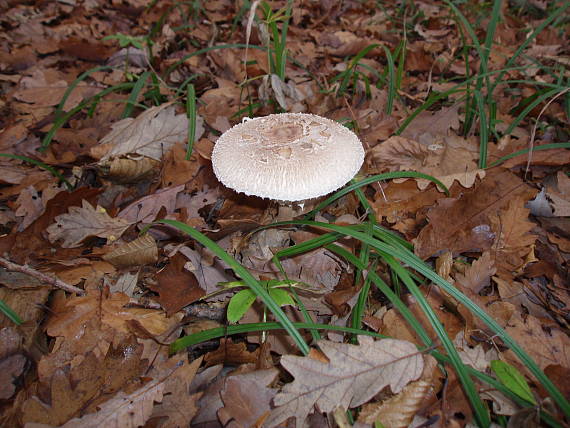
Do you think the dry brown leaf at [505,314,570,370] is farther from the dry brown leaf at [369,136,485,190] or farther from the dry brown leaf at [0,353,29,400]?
the dry brown leaf at [0,353,29,400]

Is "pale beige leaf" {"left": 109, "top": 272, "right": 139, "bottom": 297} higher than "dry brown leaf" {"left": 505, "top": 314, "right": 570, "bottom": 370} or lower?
lower

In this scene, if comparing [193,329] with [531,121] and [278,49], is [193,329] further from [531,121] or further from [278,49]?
[531,121]

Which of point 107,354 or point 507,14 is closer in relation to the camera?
point 107,354

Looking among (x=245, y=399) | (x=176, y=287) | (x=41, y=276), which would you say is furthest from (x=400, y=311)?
(x=41, y=276)

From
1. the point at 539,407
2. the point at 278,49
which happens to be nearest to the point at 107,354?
the point at 539,407

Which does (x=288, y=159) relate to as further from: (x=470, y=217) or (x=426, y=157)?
(x=426, y=157)

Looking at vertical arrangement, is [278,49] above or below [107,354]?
above

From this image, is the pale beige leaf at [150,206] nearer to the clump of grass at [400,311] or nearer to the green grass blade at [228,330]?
the clump of grass at [400,311]

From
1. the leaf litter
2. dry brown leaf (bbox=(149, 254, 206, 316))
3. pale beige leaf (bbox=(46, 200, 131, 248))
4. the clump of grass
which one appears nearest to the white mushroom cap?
the clump of grass
